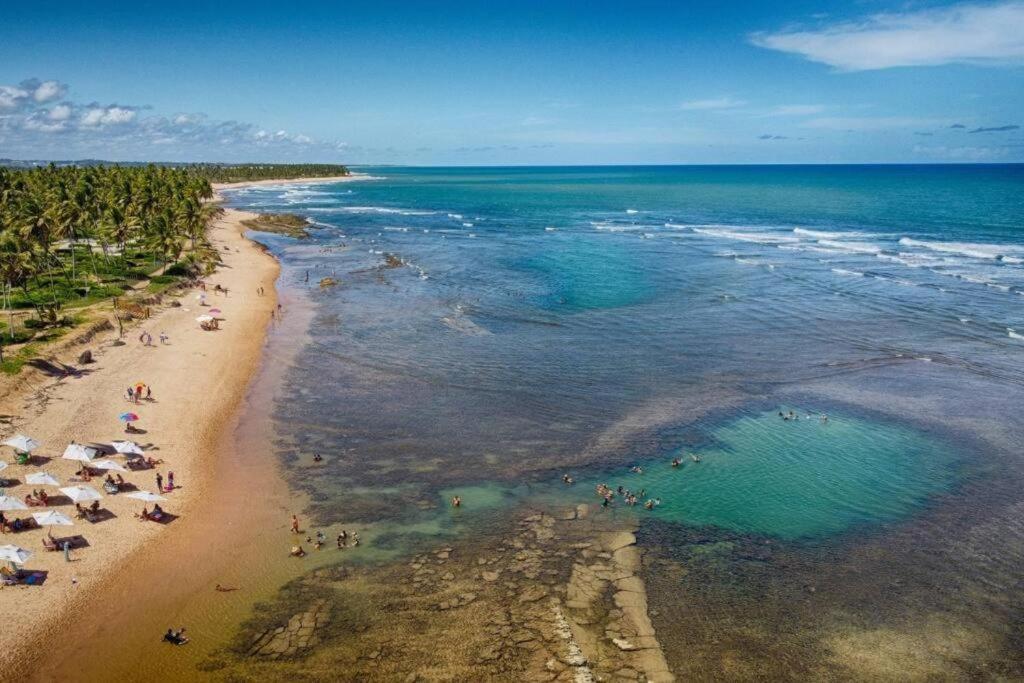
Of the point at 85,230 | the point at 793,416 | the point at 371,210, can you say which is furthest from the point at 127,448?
the point at 371,210

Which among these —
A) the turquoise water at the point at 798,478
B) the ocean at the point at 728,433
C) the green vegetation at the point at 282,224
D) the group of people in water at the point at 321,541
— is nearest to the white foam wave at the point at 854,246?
the ocean at the point at 728,433

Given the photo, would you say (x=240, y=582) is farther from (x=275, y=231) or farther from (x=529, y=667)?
(x=275, y=231)

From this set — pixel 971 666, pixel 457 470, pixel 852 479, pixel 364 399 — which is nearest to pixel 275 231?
pixel 364 399

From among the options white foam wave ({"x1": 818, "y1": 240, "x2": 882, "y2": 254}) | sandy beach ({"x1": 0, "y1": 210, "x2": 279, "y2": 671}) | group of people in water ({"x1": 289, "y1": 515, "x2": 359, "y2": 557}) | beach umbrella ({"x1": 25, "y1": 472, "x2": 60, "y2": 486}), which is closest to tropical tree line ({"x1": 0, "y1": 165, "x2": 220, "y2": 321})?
sandy beach ({"x1": 0, "y1": 210, "x2": 279, "y2": 671})

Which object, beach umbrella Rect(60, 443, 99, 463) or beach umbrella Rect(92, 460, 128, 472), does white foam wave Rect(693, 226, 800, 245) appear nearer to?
beach umbrella Rect(92, 460, 128, 472)

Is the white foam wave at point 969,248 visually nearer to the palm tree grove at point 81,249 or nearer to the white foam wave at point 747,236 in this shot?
the white foam wave at point 747,236

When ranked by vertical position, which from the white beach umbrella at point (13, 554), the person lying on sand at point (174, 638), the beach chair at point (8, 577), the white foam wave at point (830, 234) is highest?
the white foam wave at point (830, 234)
